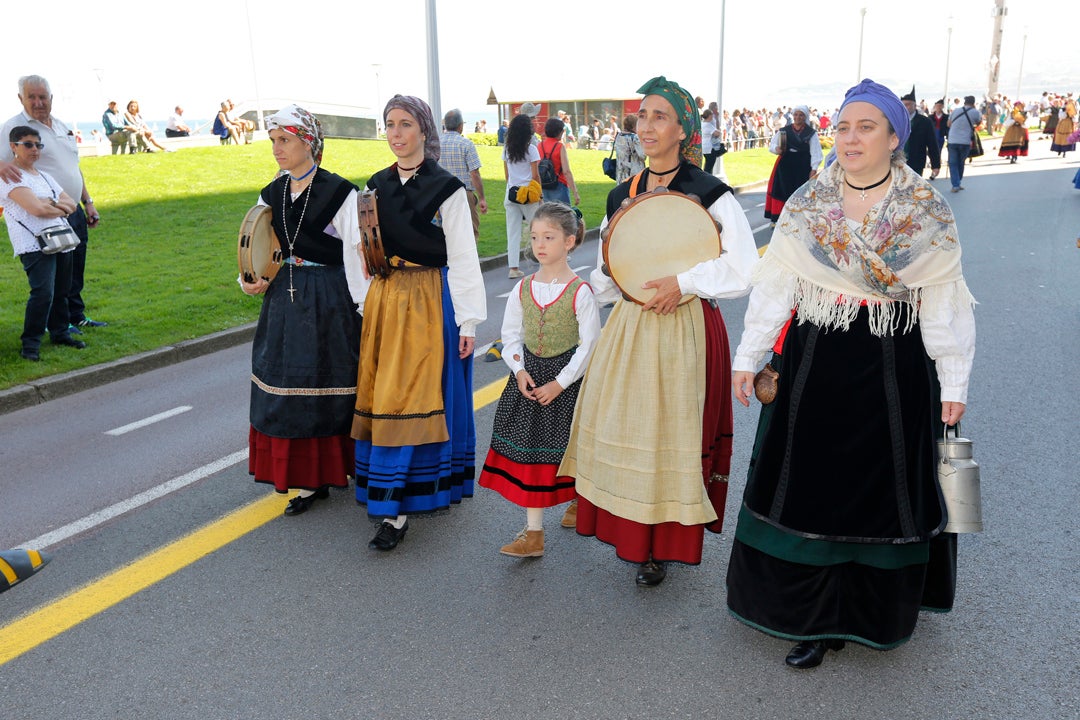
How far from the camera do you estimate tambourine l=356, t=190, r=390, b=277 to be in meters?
3.74

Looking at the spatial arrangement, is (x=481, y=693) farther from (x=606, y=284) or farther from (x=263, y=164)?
(x=263, y=164)

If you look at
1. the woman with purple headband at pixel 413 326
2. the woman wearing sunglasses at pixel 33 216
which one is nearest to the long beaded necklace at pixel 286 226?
the woman with purple headband at pixel 413 326

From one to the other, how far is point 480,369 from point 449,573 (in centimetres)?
316

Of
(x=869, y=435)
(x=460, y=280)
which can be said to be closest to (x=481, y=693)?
(x=869, y=435)

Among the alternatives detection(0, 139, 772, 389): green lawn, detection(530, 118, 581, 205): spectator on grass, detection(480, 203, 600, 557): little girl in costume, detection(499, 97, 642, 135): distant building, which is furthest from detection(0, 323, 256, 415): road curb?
detection(499, 97, 642, 135): distant building

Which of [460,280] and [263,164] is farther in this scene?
[263,164]

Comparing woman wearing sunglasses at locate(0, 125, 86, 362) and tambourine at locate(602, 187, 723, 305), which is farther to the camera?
woman wearing sunglasses at locate(0, 125, 86, 362)

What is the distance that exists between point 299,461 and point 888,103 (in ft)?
9.43

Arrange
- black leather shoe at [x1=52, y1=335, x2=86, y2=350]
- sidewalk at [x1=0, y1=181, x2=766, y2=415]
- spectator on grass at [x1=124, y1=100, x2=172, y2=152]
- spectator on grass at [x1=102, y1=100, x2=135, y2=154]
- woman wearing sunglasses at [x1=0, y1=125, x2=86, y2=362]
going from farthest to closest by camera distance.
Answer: spectator on grass at [x1=102, y1=100, x2=135, y2=154], spectator on grass at [x1=124, y1=100, x2=172, y2=152], black leather shoe at [x1=52, y1=335, x2=86, y2=350], woman wearing sunglasses at [x1=0, y1=125, x2=86, y2=362], sidewalk at [x1=0, y1=181, x2=766, y2=415]

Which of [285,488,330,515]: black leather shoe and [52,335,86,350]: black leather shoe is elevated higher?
[52,335,86,350]: black leather shoe

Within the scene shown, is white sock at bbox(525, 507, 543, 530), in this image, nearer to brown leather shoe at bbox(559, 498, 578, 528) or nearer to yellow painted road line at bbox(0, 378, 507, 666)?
brown leather shoe at bbox(559, 498, 578, 528)

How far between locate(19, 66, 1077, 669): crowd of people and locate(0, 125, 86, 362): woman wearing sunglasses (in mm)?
3674

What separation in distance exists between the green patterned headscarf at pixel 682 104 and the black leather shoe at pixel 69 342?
5588 millimetres

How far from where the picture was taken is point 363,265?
403 centimetres
